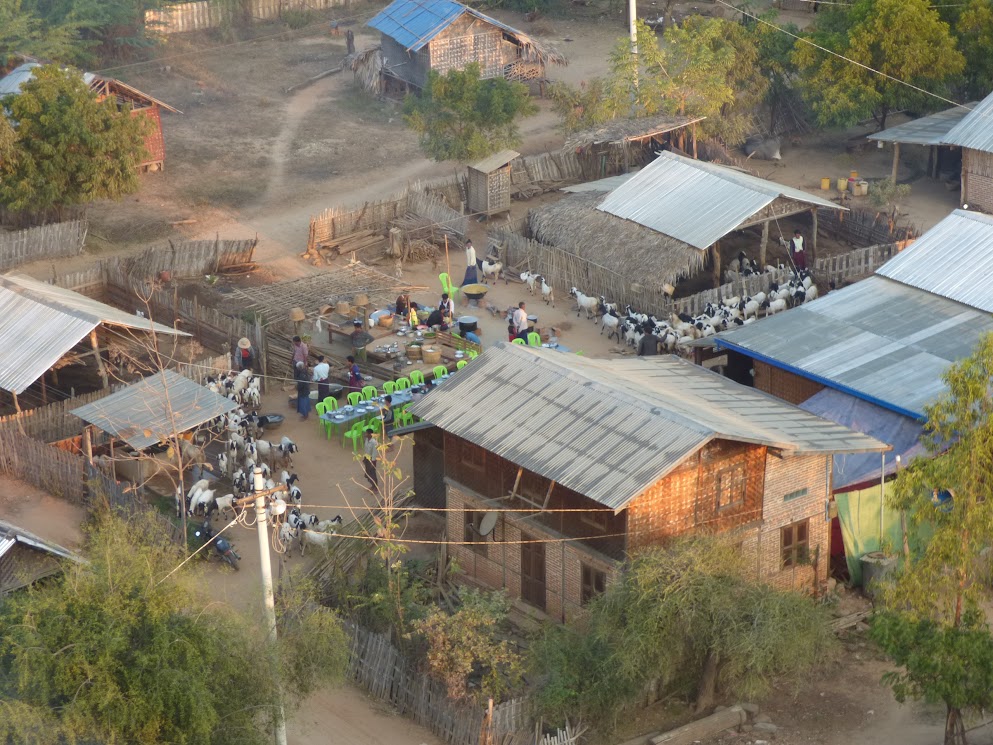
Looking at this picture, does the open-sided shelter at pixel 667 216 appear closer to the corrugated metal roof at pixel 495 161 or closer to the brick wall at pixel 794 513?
the corrugated metal roof at pixel 495 161

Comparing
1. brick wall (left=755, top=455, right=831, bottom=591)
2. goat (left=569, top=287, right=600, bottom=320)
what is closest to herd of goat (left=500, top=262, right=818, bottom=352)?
goat (left=569, top=287, right=600, bottom=320)

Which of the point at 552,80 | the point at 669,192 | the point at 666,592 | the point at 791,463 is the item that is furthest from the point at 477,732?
the point at 552,80

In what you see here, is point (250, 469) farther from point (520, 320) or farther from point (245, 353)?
point (520, 320)

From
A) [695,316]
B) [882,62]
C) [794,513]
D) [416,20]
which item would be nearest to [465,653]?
[794,513]

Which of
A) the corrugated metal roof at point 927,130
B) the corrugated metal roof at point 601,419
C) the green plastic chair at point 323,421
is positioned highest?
the corrugated metal roof at point 927,130

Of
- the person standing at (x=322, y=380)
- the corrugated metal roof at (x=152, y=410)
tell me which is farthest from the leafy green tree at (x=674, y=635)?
the person standing at (x=322, y=380)
